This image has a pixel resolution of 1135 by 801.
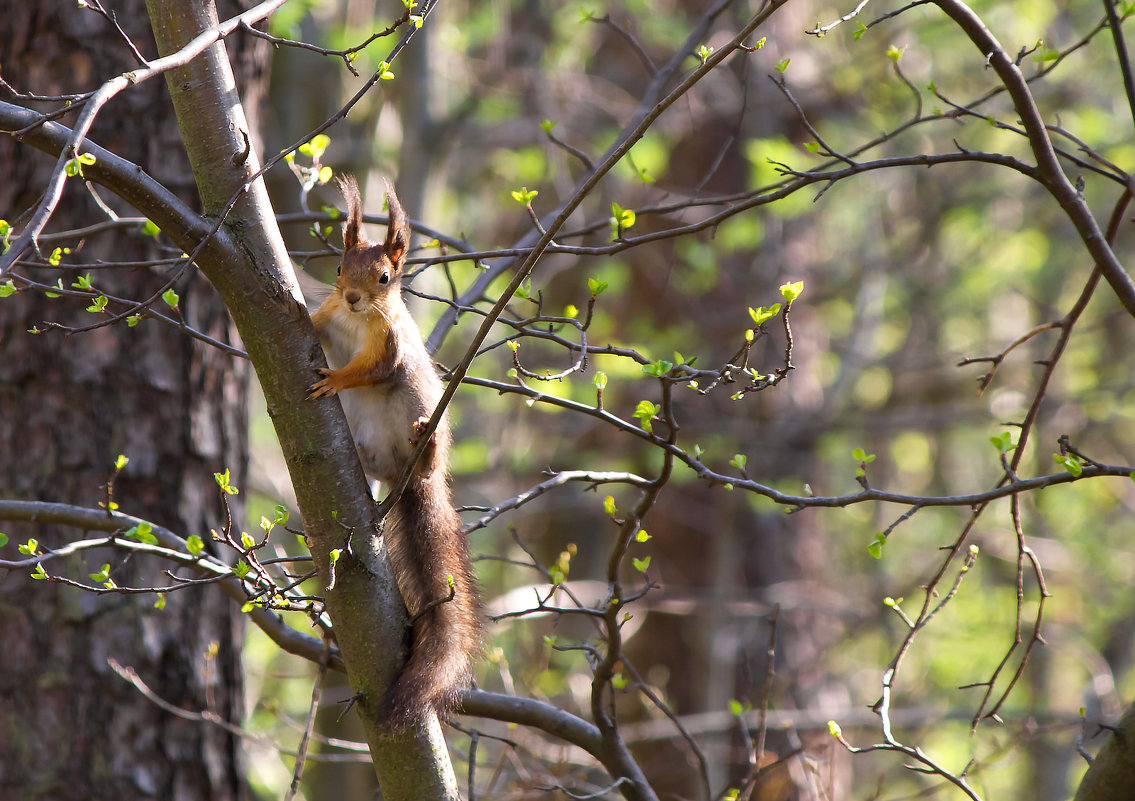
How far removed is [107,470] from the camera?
2605 mm

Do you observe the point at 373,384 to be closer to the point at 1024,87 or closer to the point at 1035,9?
the point at 1024,87

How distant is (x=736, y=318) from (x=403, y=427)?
3.50 m

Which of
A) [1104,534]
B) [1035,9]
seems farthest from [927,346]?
[1104,534]

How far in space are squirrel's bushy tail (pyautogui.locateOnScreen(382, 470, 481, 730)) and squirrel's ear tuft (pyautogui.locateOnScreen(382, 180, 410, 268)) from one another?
0.52m

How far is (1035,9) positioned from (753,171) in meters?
2.15

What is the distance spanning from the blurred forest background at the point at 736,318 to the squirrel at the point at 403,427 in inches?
75.7

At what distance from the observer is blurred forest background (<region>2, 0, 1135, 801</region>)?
493 centimetres

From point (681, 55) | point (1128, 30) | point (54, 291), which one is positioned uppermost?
point (1128, 30)

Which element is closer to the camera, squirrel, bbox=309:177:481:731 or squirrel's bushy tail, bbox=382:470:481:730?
squirrel's bushy tail, bbox=382:470:481:730

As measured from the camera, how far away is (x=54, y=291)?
1667 millimetres

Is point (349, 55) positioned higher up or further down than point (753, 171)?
further down

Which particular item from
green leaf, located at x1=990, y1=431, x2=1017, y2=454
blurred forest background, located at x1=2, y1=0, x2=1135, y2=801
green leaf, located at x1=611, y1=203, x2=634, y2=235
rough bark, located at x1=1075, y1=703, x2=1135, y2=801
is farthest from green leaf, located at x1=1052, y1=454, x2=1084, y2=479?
blurred forest background, located at x1=2, y1=0, x2=1135, y2=801

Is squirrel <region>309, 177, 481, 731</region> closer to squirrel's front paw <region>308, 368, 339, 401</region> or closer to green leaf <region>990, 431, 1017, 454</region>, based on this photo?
Answer: squirrel's front paw <region>308, 368, 339, 401</region>

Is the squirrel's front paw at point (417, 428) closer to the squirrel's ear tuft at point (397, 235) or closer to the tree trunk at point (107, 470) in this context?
the squirrel's ear tuft at point (397, 235)
